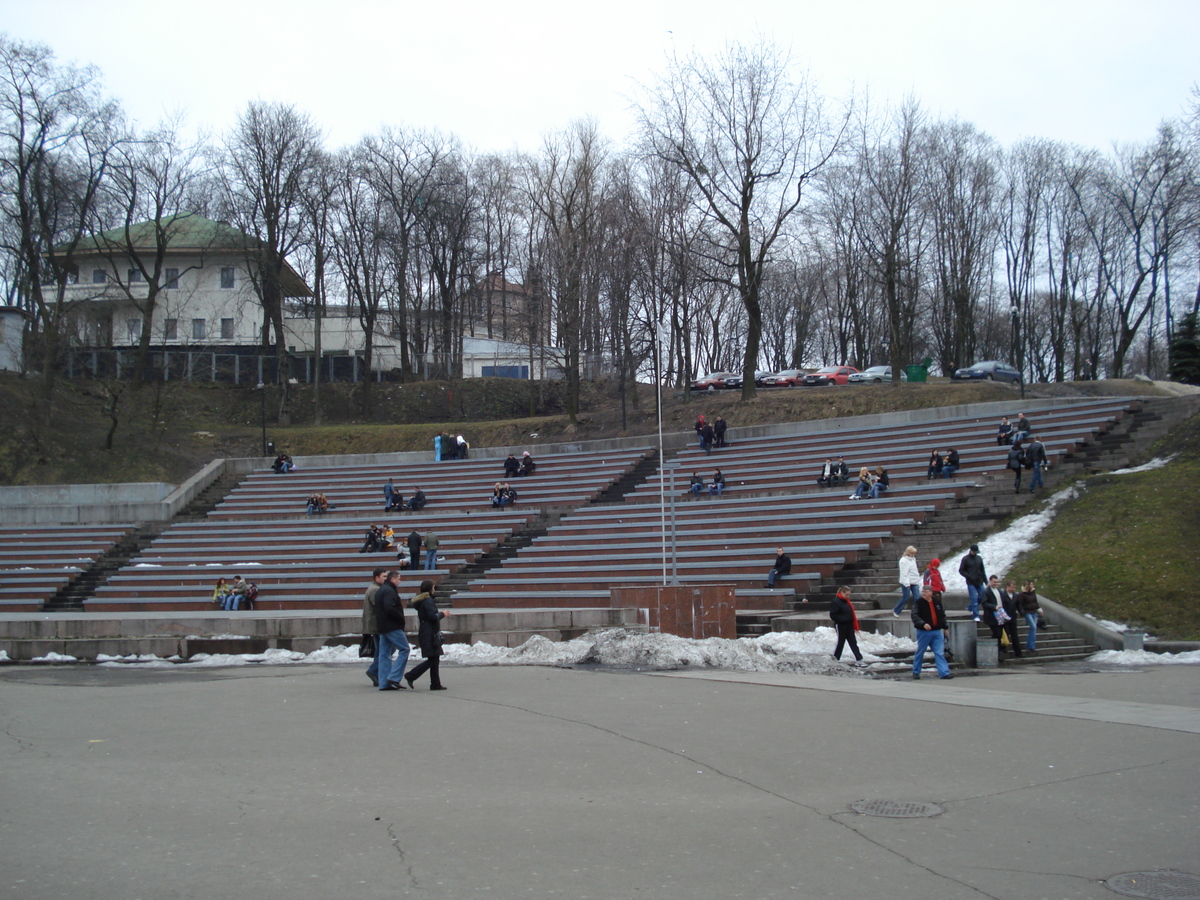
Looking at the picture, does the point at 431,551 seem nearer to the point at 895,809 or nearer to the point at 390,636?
the point at 390,636

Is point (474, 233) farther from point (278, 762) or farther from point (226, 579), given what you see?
point (278, 762)

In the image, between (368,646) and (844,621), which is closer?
(368,646)

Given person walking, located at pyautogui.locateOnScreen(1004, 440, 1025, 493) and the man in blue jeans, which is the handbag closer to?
the man in blue jeans

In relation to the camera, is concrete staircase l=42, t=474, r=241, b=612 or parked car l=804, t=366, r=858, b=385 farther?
parked car l=804, t=366, r=858, b=385

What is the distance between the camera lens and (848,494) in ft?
92.5

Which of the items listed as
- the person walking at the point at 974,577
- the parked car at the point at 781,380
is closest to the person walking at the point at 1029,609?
the person walking at the point at 974,577

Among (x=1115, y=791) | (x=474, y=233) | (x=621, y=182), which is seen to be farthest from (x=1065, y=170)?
(x=1115, y=791)

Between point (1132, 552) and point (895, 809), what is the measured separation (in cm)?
1600

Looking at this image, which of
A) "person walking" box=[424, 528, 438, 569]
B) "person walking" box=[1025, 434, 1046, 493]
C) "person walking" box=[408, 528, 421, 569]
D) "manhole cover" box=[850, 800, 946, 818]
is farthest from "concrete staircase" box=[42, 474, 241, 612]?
"manhole cover" box=[850, 800, 946, 818]

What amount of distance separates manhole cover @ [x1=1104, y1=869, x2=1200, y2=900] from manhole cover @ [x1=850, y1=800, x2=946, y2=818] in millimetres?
1409

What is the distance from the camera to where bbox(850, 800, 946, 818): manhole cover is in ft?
21.5

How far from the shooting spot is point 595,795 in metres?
7.07

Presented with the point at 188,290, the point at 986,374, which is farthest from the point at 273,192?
the point at 986,374

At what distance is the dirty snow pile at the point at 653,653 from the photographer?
1545 cm
